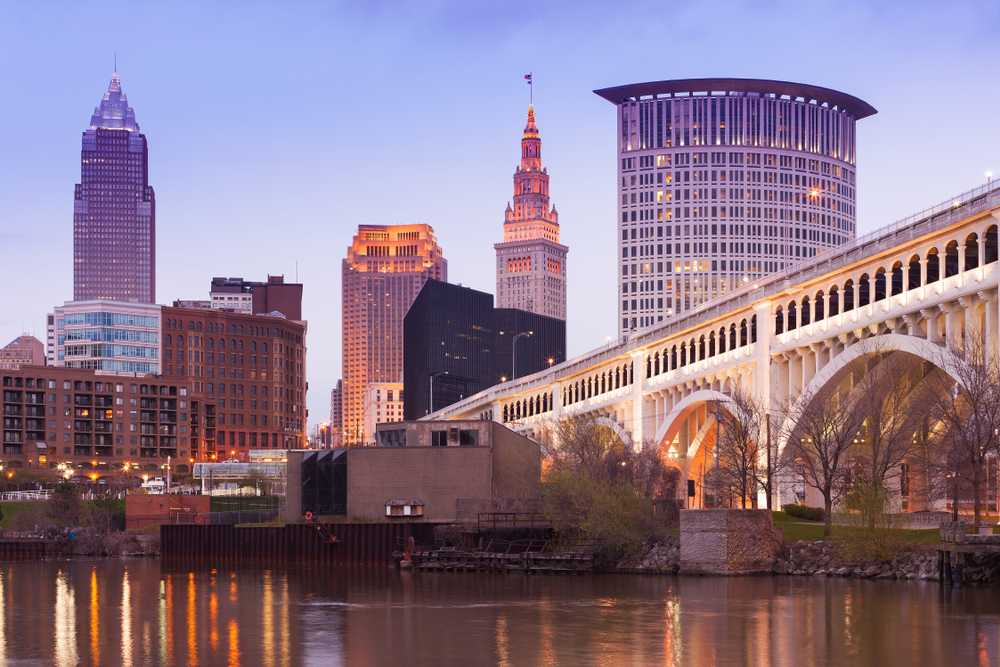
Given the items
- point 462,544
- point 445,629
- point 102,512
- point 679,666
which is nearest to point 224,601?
point 445,629

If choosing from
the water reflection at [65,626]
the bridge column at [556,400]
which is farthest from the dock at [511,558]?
the bridge column at [556,400]

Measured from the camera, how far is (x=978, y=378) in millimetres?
59000

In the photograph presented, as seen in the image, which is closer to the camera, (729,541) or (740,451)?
(729,541)

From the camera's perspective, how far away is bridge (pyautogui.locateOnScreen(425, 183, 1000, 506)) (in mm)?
62288

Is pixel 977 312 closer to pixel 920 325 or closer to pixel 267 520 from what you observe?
pixel 920 325

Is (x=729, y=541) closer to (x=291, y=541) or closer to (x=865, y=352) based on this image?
(x=865, y=352)

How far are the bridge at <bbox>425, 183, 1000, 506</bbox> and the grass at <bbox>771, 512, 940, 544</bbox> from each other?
795cm

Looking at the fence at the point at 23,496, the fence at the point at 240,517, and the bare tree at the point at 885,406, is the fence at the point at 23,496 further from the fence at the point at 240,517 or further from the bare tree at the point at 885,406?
the bare tree at the point at 885,406

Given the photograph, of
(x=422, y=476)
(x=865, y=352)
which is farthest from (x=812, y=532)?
(x=422, y=476)

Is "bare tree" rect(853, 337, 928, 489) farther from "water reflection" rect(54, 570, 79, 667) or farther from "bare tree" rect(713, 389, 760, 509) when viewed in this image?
"water reflection" rect(54, 570, 79, 667)

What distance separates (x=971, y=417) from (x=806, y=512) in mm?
19474

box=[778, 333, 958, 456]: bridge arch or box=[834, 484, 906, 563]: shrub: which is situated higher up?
box=[778, 333, 958, 456]: bridge arch

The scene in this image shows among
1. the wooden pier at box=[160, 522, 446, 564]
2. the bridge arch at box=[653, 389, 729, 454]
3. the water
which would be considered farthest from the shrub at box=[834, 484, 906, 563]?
the bridge arch at box=[653, 389, 729, 454]

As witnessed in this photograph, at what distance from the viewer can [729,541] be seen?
2438 inches
